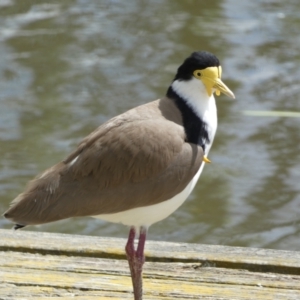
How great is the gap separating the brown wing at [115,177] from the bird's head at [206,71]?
12.8 inches

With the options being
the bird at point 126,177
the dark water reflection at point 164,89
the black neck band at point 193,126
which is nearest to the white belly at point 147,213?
the bird at point 126,177

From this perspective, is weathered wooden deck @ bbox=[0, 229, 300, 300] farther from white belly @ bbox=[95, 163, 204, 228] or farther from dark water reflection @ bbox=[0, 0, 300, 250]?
dark water reflection @ bbox=[0, 0, 300, 250]

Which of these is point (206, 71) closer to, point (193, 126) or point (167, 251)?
point (193, 126)

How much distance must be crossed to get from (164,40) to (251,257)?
5926 millimetres

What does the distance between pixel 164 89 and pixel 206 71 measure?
4.76 meters

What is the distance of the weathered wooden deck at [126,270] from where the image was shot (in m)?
4.94

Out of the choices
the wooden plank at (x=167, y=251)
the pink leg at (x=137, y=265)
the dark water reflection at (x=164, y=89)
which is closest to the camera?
the pink leg at (x=137, y=265)

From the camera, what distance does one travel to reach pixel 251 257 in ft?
17.4

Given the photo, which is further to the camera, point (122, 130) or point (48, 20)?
point (48, 20)

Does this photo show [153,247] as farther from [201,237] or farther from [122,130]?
[201,237]

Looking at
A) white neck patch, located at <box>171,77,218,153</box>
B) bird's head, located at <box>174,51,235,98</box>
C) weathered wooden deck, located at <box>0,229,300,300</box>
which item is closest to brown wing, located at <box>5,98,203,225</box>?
white neck patch, located at <box>171,77,218,153</box>

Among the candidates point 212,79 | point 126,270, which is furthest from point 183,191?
point 126,270

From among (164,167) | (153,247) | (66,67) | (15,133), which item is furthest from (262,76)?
(164,167)

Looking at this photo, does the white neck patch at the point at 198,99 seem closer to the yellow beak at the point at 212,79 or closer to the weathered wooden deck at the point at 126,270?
the yellow beak at the point at 212,79
